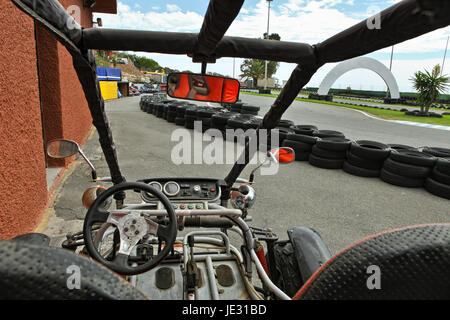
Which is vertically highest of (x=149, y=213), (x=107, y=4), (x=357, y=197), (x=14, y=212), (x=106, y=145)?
(x=107, y=4)

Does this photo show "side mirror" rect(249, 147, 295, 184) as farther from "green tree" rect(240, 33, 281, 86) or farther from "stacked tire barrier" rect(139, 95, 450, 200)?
"green tree" rect(240, 33, 281, 86)

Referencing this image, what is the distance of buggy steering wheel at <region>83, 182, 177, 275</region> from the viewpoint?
1662 mm

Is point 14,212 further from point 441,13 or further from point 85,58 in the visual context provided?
point 441,13

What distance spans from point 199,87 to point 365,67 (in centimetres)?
4085

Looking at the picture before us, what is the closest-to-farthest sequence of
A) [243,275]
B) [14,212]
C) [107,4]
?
[243,275] < [14,212] < [107,4]

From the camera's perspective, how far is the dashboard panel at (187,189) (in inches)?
98.4

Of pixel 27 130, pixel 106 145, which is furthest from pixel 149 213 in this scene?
pixel 27 130

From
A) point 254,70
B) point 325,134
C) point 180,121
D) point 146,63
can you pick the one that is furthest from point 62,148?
point 146,63

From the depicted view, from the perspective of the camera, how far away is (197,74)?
6.73ft

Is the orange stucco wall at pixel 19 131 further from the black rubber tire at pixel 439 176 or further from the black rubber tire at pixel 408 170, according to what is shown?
the black rubber tire at pixel 439 176

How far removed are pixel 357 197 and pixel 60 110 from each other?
6132 millimetres

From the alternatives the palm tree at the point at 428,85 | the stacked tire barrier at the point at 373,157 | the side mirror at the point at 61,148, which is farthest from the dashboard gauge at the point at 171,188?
the palm tree at the point at 428,85

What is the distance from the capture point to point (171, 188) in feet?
8.28

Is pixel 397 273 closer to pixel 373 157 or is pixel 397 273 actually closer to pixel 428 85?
pixel 373 157
